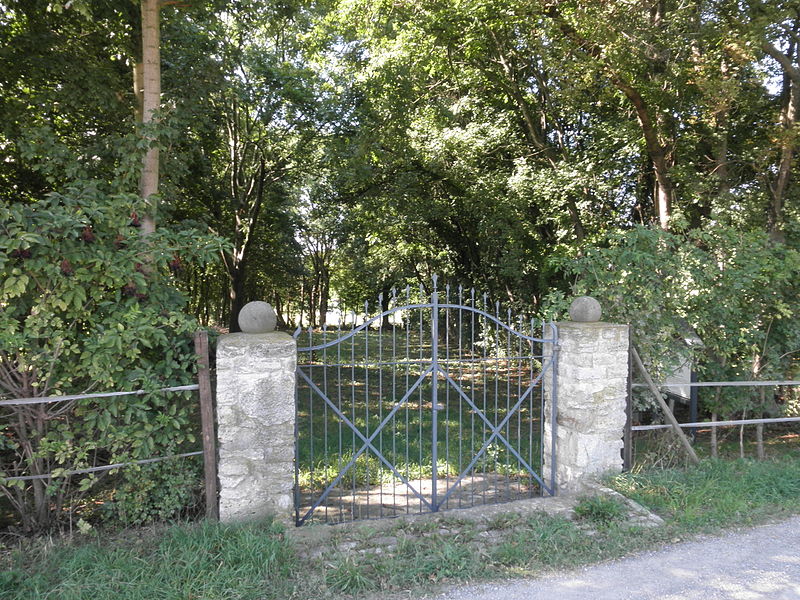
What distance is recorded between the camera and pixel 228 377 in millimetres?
3992

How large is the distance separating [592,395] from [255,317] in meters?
3.10

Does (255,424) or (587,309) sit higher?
(587,309)

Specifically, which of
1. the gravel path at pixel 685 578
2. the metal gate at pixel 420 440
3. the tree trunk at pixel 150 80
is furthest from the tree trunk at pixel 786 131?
the tree trunk at pixel 150 80

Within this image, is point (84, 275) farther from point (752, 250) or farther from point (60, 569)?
point (752, 250)

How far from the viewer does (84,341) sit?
3.81 metres

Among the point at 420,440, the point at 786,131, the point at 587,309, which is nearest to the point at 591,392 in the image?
the point at 587,309

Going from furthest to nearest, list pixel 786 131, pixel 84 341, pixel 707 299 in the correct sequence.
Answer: pixel 786 131, pixel 707 299, pixel 84 341

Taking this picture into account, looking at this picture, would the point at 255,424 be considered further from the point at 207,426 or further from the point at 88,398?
the point at 88,398

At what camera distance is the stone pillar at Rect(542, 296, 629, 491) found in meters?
4.90

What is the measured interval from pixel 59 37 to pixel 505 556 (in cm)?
734

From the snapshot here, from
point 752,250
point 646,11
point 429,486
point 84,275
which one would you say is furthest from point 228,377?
point 646,11

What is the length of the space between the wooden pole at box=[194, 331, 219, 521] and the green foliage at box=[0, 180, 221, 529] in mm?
124

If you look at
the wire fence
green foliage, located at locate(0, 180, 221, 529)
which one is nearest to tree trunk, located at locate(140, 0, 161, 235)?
green foliage, located at locate(0, 180, 221, 529)

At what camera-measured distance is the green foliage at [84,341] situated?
3709 mm
